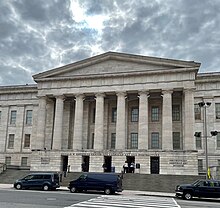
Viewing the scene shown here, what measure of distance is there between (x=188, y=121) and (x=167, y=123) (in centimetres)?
280

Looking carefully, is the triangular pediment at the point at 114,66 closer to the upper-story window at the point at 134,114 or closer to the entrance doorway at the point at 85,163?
the upper-story window at the point at 134,114

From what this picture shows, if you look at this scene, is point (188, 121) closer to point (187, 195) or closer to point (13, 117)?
point (187, 195)

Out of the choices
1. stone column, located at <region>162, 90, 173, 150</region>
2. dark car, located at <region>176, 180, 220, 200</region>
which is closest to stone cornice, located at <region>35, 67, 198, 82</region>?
stone column, located at <region>162, 90, 173, 150</region>

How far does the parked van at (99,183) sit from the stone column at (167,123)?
15.8 meters

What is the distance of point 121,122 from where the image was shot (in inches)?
1697

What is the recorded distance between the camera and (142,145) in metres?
41.4

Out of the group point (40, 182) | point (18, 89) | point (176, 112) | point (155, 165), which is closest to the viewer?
point (40, 182)

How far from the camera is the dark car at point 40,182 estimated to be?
28.3m

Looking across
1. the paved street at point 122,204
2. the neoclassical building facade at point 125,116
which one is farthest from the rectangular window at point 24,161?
the paved street at point 122,204

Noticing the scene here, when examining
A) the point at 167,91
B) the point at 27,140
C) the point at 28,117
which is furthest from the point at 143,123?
the point at 28,117

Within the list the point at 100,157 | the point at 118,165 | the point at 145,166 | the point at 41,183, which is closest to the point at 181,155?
the point at 145,166

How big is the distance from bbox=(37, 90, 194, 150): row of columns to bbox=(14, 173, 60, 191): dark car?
1464 centimetres

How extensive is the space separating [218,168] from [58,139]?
2289cm

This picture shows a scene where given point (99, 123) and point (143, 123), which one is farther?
point (99, 123)
